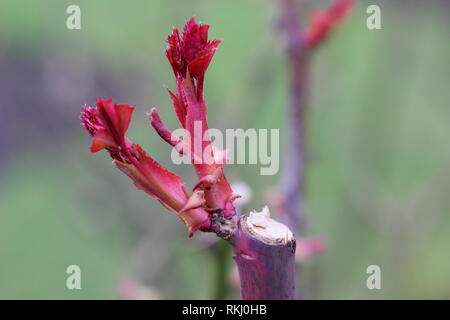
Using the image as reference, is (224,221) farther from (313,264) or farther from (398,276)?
(398,276)

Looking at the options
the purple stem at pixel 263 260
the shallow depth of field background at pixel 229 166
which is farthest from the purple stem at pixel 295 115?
the purple stem at pixel 263 260

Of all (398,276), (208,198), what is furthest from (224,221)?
(398,276)

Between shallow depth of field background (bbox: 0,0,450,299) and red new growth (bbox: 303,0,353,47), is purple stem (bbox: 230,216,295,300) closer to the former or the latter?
shallow depth of field background (bbox: 0,0,450,299)

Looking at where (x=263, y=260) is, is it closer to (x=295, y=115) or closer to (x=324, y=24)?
(x=295, y=115)

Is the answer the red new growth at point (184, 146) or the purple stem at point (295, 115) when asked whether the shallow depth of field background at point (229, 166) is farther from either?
the red new growth at point (184, 146)

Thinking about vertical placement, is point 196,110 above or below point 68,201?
above

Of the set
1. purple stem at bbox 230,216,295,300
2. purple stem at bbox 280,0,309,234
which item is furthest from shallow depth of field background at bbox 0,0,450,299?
purple stem at bbox 230,216,295,300
